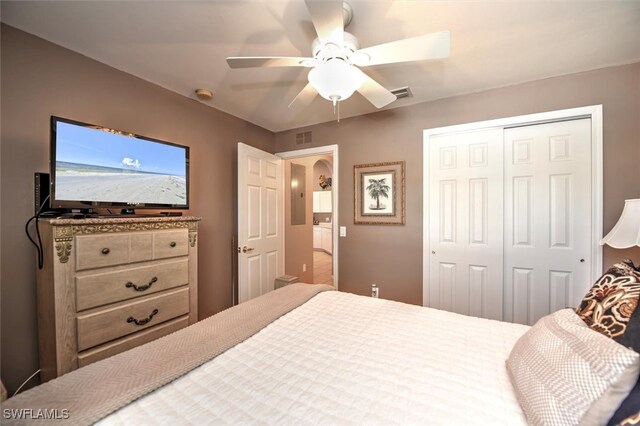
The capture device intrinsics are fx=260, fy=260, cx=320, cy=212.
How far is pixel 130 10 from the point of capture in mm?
1469

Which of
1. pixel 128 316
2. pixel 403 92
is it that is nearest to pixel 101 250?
pixel 128 316

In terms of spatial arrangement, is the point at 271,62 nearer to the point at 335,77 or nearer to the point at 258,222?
the point at 335,77

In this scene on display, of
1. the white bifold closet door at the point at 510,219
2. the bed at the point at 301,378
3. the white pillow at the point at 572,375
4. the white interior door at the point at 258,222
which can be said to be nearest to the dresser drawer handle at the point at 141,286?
the bed at the point at 301,378

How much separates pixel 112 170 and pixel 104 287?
80 centimetres

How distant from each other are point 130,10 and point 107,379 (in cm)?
185

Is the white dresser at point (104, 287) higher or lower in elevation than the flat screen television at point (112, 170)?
lower

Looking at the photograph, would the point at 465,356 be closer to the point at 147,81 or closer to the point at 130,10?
the point at 130,10

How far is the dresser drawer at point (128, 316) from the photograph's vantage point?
5.11 ft

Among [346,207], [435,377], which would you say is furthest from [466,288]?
[435,377]

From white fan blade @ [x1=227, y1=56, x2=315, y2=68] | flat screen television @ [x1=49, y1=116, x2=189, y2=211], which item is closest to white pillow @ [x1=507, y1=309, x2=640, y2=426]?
white fan blade @ [x1=227, y1=56, x2=315, y2=68]

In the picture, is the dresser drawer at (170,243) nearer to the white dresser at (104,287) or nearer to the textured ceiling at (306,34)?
the white dresser at (104,287)

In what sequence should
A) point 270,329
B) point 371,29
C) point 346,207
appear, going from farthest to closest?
point 346,207 < point 371,29 < point 270,329

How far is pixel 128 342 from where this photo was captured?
5.70 ft

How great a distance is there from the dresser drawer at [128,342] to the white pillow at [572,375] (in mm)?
2134
